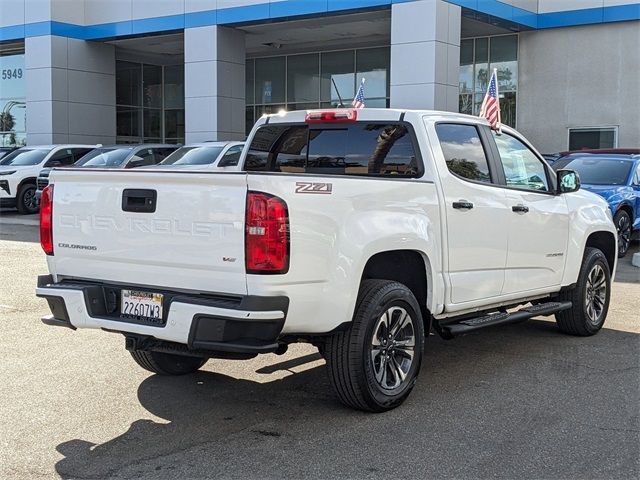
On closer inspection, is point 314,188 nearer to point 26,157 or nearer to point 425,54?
point 425,54

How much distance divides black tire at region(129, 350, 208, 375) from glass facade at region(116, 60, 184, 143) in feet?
90.1

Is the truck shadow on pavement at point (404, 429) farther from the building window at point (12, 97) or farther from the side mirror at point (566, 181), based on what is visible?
the building window at point (12, 97)

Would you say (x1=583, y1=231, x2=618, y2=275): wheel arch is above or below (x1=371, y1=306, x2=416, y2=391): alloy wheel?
above

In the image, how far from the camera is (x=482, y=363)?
259 inches

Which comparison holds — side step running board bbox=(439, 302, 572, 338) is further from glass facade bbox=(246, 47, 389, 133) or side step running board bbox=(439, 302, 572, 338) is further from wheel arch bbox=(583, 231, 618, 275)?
glass facade bbox=(246, 47, 389, 133)

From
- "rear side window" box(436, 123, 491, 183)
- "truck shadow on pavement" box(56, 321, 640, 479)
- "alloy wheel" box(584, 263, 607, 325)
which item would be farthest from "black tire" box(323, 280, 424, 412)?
"alloy wheel" box(584, 263, 607, 325)

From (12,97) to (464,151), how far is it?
1154 inches

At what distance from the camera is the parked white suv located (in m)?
20.3

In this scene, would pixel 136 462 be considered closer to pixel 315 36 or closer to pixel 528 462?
pixel 528 462

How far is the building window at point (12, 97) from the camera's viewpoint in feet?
103

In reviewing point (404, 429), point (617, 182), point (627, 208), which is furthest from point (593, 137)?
point (404, 429)

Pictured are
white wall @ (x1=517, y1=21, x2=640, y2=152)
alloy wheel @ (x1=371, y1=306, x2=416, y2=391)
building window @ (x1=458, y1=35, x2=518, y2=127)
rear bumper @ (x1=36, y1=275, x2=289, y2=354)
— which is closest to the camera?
rear bumper @ (x1=36, y1=275, x2=289, y2=354)

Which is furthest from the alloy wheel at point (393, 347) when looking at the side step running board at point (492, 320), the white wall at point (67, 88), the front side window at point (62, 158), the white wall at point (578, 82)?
→ the white wall at point (67, 88)

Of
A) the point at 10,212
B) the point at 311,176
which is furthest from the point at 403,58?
the point at 311,176
